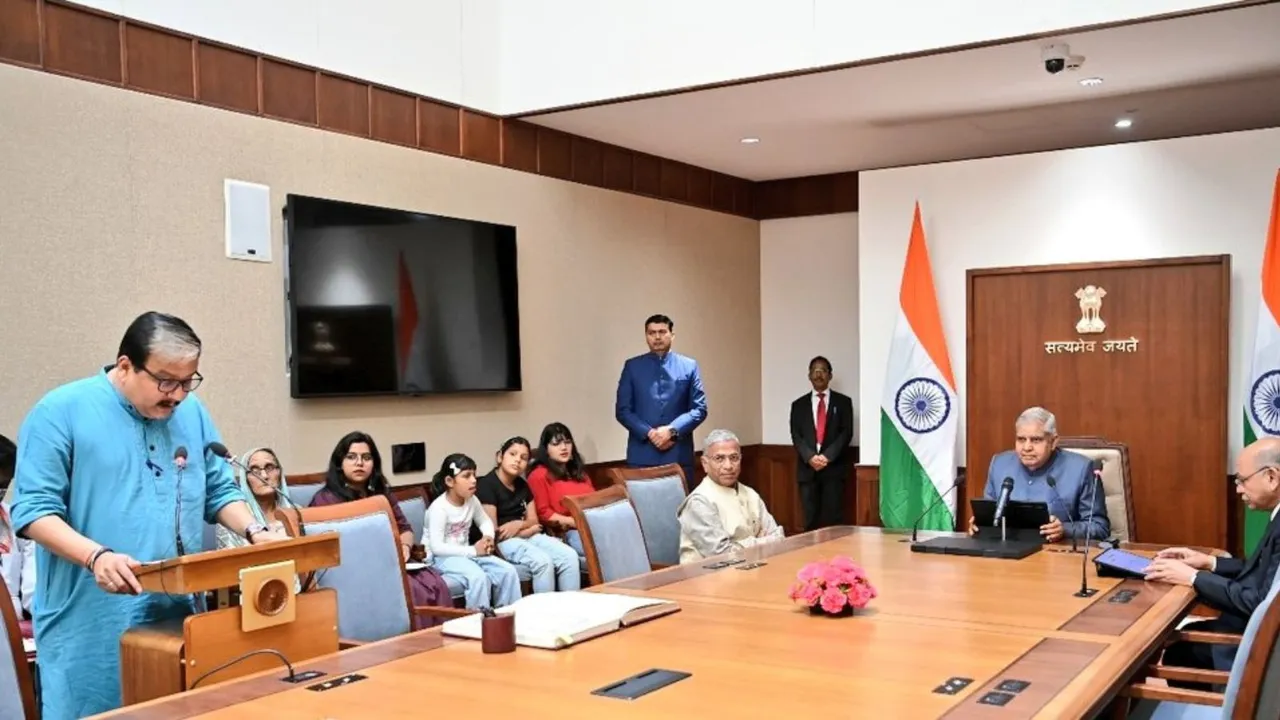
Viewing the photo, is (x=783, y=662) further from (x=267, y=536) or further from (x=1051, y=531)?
(x=1051, y=531)

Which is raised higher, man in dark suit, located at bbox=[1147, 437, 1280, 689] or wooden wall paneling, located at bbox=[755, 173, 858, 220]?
wooden wall paneling, located at bbox=[755, 173, 858, 220]

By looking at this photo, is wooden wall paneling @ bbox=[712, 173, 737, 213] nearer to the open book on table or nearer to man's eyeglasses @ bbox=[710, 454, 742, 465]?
man's eyeglasses @ bbox=[710, 454, 742, 465]

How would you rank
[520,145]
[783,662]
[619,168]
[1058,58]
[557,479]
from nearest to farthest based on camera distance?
[783,662], [1058,58], [557,479], [520,145], [619,168]

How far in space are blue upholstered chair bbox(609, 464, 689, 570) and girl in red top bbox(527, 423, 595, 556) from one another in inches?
53.6

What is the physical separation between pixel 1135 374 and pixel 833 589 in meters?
4.32

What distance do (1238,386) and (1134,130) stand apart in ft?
6.58

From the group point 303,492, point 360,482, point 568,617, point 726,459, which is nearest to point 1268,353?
point 726,459

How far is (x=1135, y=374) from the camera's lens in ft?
21.6

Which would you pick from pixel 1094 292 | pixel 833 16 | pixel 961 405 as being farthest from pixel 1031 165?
pixel 833 16

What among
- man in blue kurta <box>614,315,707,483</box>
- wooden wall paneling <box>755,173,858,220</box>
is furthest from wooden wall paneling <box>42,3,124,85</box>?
wooden wall paneling <box>755,173,858,220</box>

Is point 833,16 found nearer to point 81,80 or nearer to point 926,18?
point 926,18

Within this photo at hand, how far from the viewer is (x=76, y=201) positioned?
4625 millimetres

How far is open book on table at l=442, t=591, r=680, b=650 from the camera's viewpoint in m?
2.68

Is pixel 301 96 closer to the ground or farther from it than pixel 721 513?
farther from it
